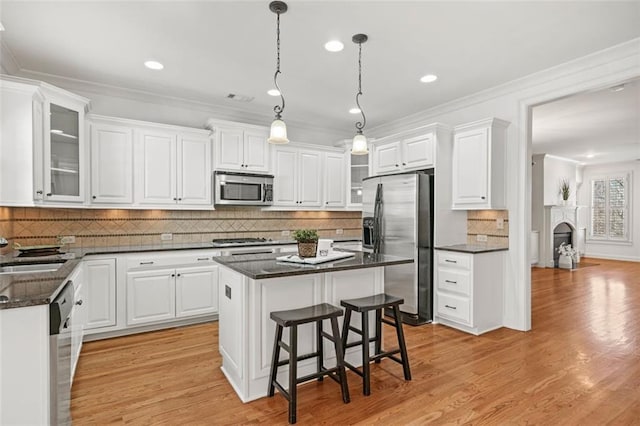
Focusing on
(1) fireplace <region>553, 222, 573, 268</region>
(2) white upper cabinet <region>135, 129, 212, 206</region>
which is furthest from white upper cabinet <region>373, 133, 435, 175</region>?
(1) fireplace <region>553, 222, 573, 268</region>

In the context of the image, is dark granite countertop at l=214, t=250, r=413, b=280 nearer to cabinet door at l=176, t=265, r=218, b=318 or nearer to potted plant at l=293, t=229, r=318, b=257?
potted plant at l=293, t=229, r=318, b=257

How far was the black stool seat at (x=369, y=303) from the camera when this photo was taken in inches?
102

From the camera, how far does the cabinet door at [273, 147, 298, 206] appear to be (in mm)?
5118

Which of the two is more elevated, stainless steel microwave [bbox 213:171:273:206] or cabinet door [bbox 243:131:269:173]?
cabinet door [bbox 243:131:269:173]

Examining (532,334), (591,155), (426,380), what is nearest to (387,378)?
(426,380)

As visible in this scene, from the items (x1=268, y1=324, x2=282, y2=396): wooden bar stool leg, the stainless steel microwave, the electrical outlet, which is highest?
the stainless steel microwave

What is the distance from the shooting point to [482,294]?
3896mm

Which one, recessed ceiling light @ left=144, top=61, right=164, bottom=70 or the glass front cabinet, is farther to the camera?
recessed ceiling light @ left=144, top=61, right=164, bottom=70

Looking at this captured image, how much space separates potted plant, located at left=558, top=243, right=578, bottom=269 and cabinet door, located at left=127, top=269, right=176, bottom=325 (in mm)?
8595

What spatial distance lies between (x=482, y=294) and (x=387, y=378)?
5.69ft

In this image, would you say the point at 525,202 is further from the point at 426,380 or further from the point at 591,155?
the point at 591,155

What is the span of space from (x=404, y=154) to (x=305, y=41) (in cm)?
218

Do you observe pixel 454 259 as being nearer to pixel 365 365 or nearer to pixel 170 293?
pixel 365 365

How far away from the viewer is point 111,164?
13.0 feet
